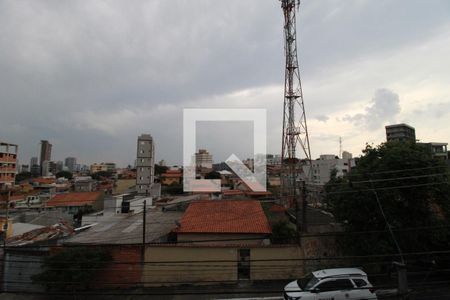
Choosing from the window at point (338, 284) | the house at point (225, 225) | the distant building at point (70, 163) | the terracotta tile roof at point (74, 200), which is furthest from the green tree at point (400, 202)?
the distant building at point (70, 163)

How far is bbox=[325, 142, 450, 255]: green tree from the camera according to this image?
9102 millimetres

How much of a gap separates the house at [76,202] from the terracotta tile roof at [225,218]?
51.7ft

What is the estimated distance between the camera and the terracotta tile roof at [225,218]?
11922 mm

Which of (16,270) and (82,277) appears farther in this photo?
(16,270)

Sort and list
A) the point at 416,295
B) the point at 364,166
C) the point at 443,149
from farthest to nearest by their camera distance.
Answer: the point at 443,149 < the point at 364,166 < the point at 416,295

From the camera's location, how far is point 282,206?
1852cm

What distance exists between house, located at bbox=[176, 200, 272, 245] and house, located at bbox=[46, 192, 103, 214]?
52.6 feet

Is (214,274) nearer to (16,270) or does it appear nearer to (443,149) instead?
(16,270)

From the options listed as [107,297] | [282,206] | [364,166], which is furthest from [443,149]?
[107,297]

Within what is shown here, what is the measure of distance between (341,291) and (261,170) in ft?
75.4

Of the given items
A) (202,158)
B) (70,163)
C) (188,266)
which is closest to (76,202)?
(188,266)

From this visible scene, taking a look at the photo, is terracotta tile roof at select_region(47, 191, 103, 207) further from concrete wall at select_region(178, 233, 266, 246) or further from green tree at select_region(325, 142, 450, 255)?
green tree at select_region(325, 142, 450, 255)

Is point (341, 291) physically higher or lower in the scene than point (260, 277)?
higher

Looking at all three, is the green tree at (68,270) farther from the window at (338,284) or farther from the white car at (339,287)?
the window at (338,284)
